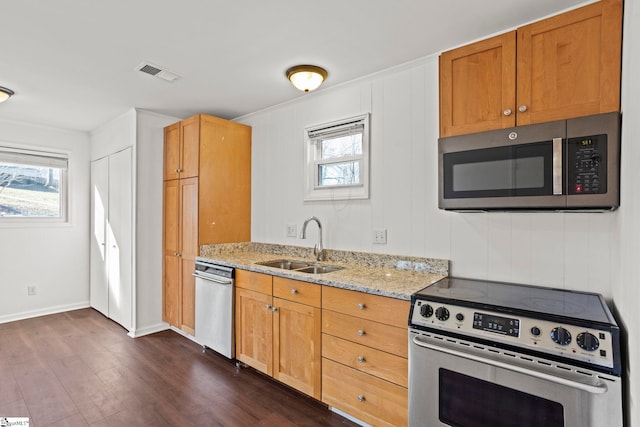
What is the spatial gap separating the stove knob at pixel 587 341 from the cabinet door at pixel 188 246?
2.94 m

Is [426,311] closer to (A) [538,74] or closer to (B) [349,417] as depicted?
(B) [349,417]

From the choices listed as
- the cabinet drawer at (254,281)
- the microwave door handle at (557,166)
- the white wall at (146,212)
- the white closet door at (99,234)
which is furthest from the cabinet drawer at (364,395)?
the white closet door at (99,234)

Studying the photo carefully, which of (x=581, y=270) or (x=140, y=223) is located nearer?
(x=581, y=270)

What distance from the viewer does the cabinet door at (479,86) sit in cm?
180

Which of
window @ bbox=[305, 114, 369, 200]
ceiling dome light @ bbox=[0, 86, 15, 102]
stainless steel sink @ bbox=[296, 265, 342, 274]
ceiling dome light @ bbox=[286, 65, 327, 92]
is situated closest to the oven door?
stainless steel sink @ bbox=[296, 265, 342, 274]

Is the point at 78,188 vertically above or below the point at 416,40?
below

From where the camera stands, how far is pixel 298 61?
8.01 feet

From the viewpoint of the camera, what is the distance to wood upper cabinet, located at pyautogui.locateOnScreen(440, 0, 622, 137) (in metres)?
1.54

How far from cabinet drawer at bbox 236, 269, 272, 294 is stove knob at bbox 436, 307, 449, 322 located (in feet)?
4.11

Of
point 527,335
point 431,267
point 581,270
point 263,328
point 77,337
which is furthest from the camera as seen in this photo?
point 77,337

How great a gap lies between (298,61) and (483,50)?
3.99 feet

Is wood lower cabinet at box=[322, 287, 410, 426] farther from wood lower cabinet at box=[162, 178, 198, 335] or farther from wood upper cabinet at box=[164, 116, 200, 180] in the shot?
wood upper cabinet at box=[164, 116, 200, 180]

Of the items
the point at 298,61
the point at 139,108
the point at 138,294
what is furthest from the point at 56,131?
the point at 298,61

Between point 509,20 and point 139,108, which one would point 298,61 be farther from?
point 139,108
